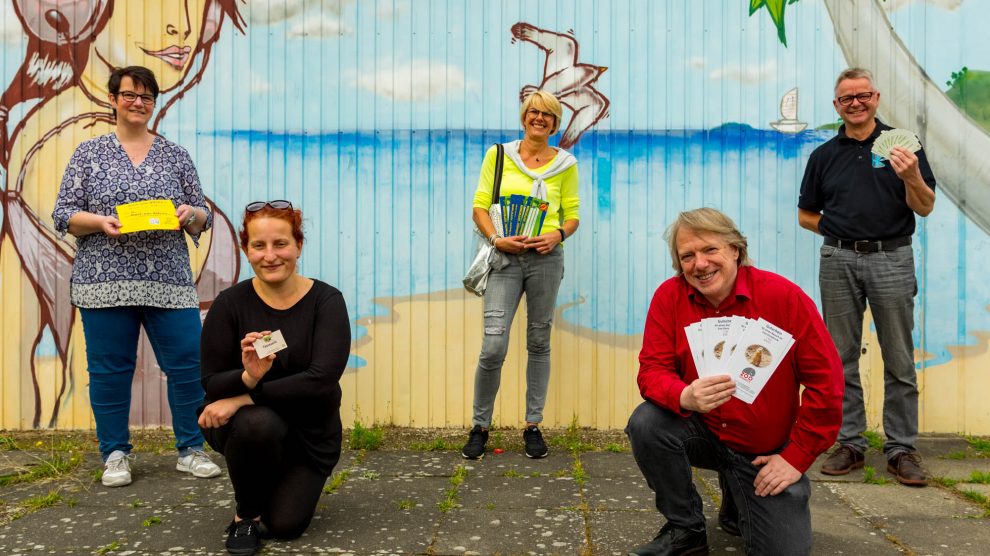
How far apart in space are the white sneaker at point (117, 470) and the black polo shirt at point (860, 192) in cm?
379

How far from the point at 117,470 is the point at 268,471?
1367 mm

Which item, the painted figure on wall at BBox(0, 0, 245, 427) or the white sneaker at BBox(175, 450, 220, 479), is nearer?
the white sneaker at BBox(175, 450, 220, 479)

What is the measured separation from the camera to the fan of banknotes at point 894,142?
395 cm

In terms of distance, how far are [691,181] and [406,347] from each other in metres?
2.06

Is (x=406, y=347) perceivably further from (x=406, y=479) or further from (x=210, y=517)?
(x=210, y=517)

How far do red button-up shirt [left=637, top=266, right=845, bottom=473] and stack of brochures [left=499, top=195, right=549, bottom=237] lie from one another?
1.41 m

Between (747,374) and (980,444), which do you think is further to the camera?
(980,444)

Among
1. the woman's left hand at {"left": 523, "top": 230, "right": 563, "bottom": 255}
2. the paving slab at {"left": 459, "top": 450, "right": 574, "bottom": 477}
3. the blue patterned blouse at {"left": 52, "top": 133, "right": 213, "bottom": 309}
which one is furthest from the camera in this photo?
the woman's left hand at {"left": 523, "top": 230, "right": 563, "bottom": 255}

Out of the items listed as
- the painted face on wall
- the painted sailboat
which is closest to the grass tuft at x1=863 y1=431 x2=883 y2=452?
the painted sailboat

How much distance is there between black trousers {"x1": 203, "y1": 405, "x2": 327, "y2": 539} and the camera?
3.10 metres

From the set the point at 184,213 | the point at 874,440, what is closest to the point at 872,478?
the point at 874,440

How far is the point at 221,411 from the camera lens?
3.13 m

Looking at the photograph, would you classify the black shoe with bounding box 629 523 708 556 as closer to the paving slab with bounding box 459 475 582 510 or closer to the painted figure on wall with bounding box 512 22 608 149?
the paving slab with bounding box 459 475 582 510

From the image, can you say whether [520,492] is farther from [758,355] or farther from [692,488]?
[758,355]
